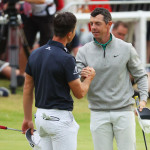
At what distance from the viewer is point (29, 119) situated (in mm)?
4273

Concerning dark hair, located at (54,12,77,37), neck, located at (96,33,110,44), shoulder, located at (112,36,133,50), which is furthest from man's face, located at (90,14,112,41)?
dark hair, located at (54,12,77,37)

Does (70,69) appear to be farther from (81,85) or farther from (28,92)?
(28,92)

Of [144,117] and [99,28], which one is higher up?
A: [99,28]

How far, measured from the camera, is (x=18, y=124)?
7.72 meters

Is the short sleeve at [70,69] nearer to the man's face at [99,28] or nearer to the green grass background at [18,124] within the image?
the man's face at [99,28]

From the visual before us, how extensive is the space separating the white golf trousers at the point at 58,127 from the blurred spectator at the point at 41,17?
17.5 feet

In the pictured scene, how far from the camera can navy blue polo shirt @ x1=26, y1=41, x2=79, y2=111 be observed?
13.1ft

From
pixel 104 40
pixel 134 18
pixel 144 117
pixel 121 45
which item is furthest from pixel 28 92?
pixel 134 18

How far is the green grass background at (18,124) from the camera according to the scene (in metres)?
6.62

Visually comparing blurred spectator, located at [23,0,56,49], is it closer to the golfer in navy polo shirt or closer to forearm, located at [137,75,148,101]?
forearm, located at [137,75,148,101]

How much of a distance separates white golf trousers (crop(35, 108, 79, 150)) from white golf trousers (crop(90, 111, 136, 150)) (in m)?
0.67

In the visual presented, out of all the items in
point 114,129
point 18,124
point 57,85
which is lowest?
point 18,124

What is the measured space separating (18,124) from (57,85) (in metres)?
3.84

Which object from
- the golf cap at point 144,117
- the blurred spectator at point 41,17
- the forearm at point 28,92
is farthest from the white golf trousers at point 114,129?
the blurred spectator at point 41,17
